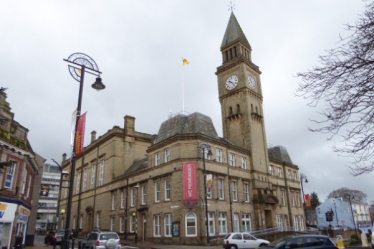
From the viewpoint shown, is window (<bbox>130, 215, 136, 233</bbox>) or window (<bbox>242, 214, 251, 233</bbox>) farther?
window (<bbox>130, 215, 136, 233</bbox>)

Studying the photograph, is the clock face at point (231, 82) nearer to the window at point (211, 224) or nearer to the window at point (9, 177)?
the window at point (211, 224)

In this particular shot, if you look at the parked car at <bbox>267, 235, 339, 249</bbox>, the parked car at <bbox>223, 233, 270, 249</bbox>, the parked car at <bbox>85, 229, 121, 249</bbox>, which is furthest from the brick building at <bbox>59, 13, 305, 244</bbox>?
the parked car at <bbox>267, 235, 339, 249</bbox>

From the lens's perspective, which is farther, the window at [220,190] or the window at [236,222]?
the window at [236,222]

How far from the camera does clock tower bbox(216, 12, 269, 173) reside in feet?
138

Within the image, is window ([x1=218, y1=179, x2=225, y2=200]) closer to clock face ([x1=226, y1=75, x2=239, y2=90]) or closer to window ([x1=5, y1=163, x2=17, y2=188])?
clock face ([x1=226, y1=75, x2=239, y2=90])

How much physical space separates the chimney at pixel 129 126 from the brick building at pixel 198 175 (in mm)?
Answer: 162

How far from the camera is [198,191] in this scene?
31953mm

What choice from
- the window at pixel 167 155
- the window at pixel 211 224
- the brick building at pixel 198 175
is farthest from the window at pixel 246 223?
the window at pixel 167 155

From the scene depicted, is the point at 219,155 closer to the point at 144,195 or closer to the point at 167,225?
the point at 167,225

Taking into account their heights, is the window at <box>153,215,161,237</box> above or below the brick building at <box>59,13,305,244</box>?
below

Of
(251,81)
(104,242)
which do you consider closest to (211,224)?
(104,242)

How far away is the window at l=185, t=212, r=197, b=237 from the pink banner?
50.9 inches

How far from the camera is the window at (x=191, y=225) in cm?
3096

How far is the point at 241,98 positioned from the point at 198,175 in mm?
15956
